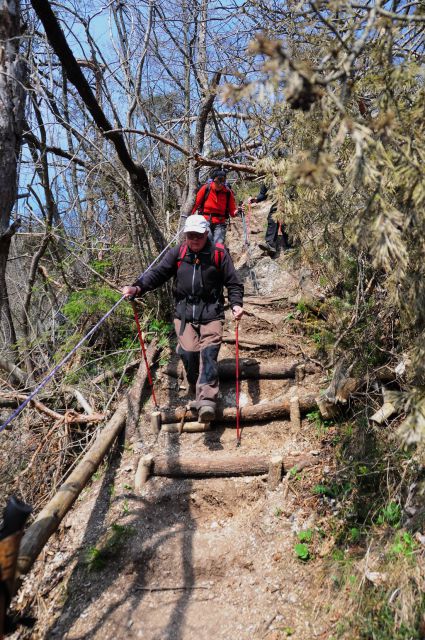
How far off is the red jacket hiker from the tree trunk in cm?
372

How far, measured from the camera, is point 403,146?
256 cm

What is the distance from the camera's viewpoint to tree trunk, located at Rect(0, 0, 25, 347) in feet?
13.4

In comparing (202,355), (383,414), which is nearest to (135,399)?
(202,355)

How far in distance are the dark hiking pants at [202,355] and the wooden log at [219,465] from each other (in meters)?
0.60

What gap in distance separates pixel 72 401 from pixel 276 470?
10.2ft

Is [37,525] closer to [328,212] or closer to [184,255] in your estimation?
[184,255]

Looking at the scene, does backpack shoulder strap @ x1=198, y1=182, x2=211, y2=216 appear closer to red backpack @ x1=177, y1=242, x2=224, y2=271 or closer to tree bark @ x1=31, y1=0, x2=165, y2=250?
tree bark @ x1=31, y1=0, x2=165, y2=250

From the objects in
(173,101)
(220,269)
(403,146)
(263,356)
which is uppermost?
(173,101)

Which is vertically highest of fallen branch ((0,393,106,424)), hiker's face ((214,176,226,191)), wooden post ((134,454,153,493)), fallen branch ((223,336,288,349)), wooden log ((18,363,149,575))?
hiker's face ((214,176,226,191))

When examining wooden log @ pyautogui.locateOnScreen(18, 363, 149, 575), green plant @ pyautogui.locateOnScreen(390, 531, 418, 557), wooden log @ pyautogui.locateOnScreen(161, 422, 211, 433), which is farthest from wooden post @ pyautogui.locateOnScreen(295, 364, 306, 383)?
green plant @ pyautogui.locateOnScreen(390, 531, 418, 557)

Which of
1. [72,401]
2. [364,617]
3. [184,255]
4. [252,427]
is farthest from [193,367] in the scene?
[364,617]

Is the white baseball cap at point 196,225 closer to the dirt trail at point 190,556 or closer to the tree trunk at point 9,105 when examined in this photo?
the dirt trail at point 190,556

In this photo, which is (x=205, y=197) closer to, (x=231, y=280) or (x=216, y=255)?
(x=216, y=255)

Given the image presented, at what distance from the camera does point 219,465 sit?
4.61 m
